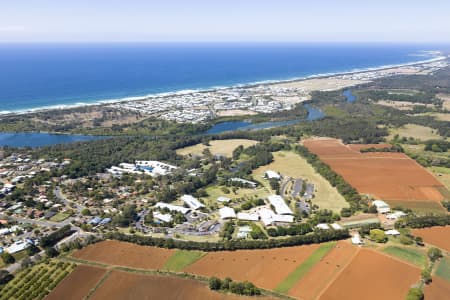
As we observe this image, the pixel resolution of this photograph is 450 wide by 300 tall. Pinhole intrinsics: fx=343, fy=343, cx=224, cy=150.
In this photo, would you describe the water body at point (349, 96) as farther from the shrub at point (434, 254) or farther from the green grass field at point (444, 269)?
the green grass field at point (444, 269)

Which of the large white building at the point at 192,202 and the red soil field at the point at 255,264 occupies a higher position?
the large white building at the point at 192,202

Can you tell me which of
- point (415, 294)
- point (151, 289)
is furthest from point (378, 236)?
point (151, 289)

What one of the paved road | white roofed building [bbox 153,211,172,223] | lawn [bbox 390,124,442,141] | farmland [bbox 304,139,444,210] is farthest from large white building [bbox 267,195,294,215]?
lawn [bbox 390,124,442,141]

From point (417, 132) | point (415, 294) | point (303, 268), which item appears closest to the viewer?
point (415, 294)

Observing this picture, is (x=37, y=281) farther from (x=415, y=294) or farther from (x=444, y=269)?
(x=444, y=269)

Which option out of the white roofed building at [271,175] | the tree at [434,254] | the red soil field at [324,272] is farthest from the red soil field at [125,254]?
the tree at [434,254]
